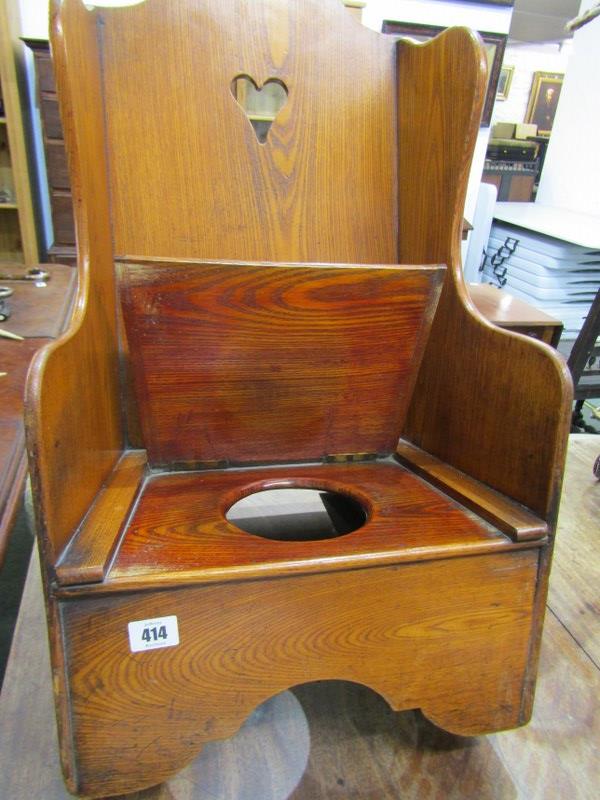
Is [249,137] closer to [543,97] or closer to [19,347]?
[19,347]

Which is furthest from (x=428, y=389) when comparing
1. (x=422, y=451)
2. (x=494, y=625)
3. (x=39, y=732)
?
(x=39, y=732)

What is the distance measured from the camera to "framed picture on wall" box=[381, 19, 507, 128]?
236 centimetres

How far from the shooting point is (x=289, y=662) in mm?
599

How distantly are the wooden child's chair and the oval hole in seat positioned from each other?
0.15 feet

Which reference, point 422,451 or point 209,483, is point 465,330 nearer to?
point 422,451

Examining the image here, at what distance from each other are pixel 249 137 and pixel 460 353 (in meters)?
0.47

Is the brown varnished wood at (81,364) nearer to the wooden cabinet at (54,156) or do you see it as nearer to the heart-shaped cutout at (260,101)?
the heart-shaped cutout at (260,101)

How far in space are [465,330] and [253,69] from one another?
0.52m

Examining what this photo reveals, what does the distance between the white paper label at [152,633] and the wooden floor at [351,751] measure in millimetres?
266

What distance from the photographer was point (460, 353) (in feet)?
2.61

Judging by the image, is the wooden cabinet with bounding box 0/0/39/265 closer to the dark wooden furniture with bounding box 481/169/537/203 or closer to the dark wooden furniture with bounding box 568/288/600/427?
the dark wooden furniture with bounding box 568/288/600/427

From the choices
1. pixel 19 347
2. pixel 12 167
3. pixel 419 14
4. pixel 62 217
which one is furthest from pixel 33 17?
pixel 19 347

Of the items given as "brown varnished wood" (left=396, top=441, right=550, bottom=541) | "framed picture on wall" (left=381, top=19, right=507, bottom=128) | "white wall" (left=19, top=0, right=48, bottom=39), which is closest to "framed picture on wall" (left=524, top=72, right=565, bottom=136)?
"framed picture on wall" (left=381, top=19, right=507, bottom=128)

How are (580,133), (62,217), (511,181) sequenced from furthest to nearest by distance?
(511,181) → (580,133) → (62,217)
